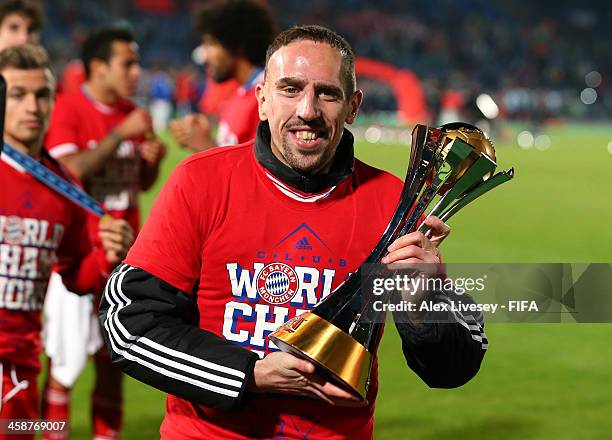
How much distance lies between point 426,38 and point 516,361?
134ft

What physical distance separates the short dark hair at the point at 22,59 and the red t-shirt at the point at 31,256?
41cm

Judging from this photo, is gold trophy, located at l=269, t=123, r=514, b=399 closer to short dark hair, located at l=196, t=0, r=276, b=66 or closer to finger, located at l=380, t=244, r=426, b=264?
finger, located at l=380, t=244, r=426, b=264

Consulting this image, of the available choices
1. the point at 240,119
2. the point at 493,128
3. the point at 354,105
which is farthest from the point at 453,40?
the point at 354,105

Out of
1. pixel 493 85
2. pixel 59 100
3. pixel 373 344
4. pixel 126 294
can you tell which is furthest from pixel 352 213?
pixel 493 85

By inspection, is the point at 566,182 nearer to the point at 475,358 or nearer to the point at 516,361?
the point at 516,361

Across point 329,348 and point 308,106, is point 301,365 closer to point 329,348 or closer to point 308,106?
point 329,348

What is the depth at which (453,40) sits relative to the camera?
48.4 meters

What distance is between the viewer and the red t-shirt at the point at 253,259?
2.52m

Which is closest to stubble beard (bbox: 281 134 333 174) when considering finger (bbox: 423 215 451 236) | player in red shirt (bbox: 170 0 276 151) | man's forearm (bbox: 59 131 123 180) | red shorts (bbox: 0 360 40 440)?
finger (bbox: 423 215 451 236)

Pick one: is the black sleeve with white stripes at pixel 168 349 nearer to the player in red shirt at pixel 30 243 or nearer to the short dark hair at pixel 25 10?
the player in red shirt at pixel 30 243

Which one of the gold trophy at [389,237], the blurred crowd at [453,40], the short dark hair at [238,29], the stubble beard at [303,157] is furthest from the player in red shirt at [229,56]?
the blurred crowd at [453,40]

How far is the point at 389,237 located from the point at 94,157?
3.53 m

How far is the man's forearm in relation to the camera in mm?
5566

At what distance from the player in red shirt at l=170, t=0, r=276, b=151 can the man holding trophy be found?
272cm
